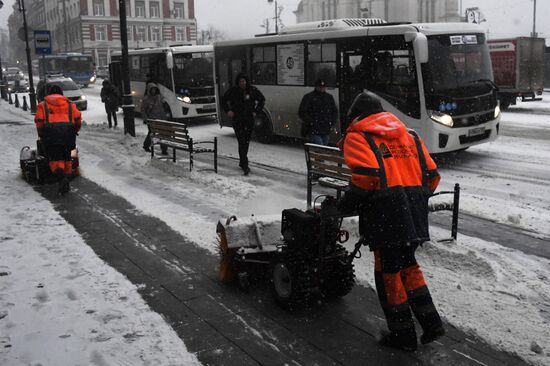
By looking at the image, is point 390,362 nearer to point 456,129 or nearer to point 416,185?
point 416,185

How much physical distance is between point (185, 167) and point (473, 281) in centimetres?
742

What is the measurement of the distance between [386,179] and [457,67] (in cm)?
904

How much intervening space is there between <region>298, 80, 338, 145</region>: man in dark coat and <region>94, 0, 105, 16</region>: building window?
278 feet

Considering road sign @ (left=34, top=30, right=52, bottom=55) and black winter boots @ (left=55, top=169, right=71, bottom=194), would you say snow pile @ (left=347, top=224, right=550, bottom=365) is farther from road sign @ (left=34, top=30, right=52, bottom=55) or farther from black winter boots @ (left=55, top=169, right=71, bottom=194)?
road sign @ (left=34, top=30, right=52, bottom=55)

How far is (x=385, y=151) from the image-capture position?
3.97 m

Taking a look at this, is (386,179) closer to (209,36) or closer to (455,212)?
(455,212)

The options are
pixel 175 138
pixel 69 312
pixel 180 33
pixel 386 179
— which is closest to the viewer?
→ pixel 386 179

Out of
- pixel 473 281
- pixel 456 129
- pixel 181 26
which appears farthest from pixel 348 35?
pixel 181 26

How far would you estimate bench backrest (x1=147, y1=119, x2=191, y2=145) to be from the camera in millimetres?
11656

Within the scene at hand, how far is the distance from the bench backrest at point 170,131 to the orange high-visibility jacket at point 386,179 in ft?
25.4

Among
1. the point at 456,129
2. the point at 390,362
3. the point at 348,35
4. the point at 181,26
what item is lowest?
the point at 390,362

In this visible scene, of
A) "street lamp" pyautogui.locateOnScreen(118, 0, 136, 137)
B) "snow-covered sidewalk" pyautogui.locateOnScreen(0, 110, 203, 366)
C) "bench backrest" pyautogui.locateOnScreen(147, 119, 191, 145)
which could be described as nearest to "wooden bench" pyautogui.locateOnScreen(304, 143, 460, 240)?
"snow-covered sidewalk" pyautogui.locateOnScreen(0, 110, 203, 366)

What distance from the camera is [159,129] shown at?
12758 millimetres

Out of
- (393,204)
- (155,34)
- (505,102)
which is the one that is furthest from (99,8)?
(393,204)
